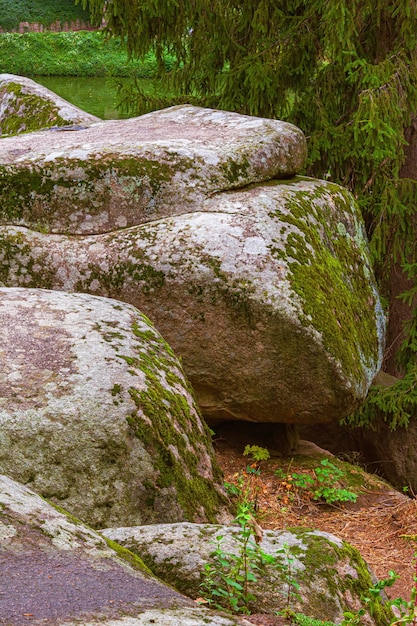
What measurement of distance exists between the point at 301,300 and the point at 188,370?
0.85 metres

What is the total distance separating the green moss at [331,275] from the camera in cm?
542

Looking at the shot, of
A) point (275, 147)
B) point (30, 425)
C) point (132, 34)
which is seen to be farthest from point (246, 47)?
point (30, 425)

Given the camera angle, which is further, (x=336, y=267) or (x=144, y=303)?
(x=336, y=267)

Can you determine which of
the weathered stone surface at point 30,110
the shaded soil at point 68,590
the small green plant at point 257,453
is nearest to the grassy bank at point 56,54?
the weathered stone surface at point 30,110

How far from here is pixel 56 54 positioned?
41.6 metres

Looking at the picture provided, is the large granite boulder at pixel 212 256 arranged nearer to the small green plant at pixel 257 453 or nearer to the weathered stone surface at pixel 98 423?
the small green plant at pixel 257 453

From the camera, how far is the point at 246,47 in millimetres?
8352

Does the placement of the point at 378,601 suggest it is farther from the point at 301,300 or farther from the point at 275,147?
the point at 275,147

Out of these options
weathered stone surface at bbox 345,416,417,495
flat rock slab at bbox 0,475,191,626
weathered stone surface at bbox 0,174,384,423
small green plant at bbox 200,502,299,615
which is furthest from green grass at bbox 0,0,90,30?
flat rock slab at bbox 0,475,191,626

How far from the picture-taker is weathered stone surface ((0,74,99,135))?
8141 mm

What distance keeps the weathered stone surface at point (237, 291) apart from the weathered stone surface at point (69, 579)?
8.87 feet

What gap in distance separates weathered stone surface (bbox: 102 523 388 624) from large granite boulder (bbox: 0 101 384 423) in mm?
2177

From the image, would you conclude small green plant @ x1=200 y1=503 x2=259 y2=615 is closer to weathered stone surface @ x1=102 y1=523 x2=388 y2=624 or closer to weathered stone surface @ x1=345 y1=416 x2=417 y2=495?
weathered stone surface @ x1=102 y1=523 x2=388 y2=624

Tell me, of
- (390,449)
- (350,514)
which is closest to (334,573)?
(350,514)
